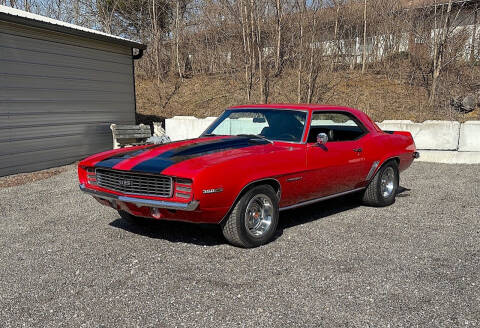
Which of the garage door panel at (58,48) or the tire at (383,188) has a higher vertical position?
the garage door panel at (58,48)

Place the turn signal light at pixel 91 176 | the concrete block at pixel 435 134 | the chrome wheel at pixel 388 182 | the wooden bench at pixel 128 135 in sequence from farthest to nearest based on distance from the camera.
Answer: the wooden bench at pixel 128 135
the concrete block at pixel 435 134
the chrome wheel at pixel 388 182
the turn signal light at pixel 91 176

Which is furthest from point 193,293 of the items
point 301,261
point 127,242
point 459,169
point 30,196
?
point 459,169

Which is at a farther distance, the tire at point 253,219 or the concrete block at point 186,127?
the concrete block at point 186,127

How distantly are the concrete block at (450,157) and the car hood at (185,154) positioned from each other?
277 inches

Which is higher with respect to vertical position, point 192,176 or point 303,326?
point 192,176

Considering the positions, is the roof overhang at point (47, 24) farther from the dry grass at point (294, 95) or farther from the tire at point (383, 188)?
the tire at point (383, 188)

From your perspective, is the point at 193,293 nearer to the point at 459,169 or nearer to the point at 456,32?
the point at 459,169

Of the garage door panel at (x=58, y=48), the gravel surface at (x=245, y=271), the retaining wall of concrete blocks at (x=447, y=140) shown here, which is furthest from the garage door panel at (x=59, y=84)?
the retaining wall of concrete blocks at (x=447, y=140)

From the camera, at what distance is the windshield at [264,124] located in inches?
199

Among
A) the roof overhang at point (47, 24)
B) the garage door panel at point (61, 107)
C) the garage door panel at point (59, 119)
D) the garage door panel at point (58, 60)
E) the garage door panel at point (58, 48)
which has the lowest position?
the garage door panel at point (59, 119)

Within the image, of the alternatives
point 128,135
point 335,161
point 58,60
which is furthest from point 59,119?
point 335,161

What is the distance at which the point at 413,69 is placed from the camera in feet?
55.3

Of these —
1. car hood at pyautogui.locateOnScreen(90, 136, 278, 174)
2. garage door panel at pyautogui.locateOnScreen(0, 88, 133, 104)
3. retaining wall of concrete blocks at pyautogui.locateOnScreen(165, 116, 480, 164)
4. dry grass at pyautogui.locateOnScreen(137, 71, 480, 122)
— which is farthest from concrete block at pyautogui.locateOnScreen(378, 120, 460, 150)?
garage door panel at pyautogui.locateOnScreen(0, 88, 133, 104)

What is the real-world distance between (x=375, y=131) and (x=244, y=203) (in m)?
2.91
